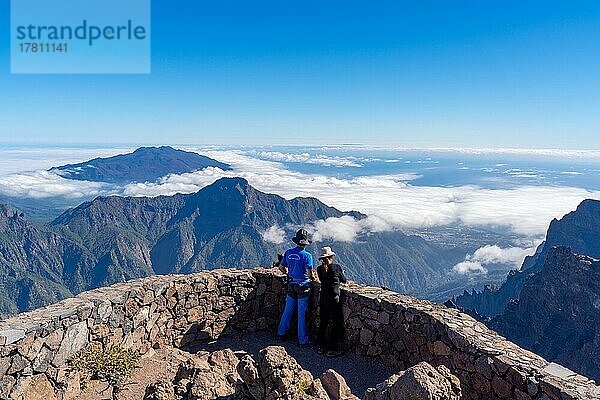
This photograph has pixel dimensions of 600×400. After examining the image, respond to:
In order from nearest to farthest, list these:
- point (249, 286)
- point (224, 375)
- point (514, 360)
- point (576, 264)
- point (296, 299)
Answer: point (224, 375), point (514, 360), point (296, 299), point (249, 286), point (576, 264)

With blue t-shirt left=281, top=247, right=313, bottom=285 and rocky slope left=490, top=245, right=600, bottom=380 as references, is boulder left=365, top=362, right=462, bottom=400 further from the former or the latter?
rocky slope left=490, top=245, right=600, bottom=380

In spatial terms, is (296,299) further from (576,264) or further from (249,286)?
(576,264)

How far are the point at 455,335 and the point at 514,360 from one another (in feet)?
4.09

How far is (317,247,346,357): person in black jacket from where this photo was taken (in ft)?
35.9

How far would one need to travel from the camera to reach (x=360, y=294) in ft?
36.5

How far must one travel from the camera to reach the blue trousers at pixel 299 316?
11.5 metres

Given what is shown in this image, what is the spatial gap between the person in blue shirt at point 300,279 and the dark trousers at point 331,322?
1.69ft

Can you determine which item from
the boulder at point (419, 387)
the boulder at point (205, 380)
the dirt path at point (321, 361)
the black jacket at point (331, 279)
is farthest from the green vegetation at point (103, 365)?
the boulder at point (419, 387)

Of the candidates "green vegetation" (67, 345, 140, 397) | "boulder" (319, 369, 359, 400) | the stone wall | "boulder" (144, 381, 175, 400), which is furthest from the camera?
"green vegetation" (67, 345, 140, 397)

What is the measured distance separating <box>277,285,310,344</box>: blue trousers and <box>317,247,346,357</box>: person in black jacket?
1.71ft

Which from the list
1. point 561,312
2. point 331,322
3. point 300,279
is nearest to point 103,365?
point 300,279

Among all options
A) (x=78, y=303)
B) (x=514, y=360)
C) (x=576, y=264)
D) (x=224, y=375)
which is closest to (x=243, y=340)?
(x=78, y=303)

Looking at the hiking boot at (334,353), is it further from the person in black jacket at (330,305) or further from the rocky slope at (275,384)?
the rocky slope at (275,384)

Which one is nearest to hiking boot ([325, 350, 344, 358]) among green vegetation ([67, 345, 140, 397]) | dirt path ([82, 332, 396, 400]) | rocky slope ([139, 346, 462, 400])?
A: dirt path ([82, 332, 396, 400])
